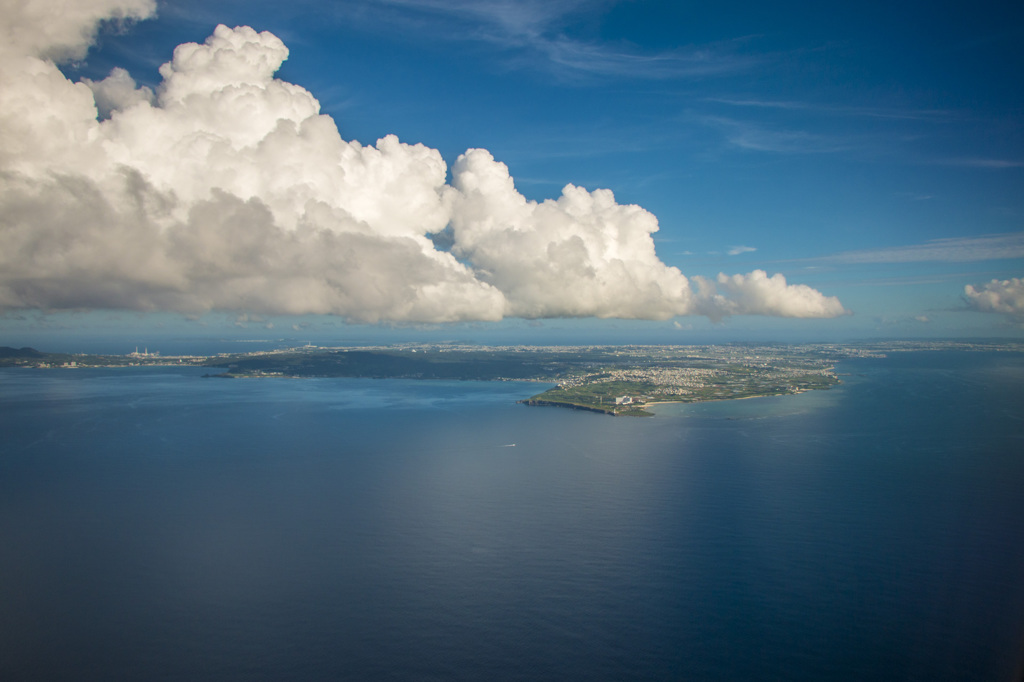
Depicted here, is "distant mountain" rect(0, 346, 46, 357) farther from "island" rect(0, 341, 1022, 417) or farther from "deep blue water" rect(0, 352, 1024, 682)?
"deep blue water" rect(0, 352, 1024, 682)

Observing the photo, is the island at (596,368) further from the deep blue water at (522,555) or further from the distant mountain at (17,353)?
the deep blue water at (522,555)

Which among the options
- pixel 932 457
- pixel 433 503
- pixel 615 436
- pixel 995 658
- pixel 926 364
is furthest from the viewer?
pixel 926 364

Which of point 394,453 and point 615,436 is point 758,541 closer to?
point 615,436

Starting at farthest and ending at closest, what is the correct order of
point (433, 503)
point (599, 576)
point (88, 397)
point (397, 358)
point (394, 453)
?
point (397, 358) < point (88, 397) < point (394, 453) < point (433, 503) < point (599, 576)

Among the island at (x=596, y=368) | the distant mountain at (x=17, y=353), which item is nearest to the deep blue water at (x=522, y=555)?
the island at (x=596, y=368)

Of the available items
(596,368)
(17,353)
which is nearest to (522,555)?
(596,368)

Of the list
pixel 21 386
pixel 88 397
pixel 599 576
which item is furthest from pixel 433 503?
pixel 21 386
